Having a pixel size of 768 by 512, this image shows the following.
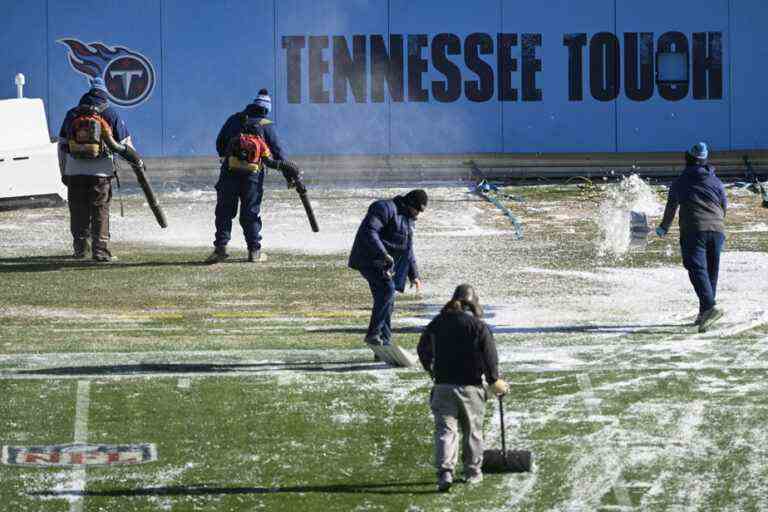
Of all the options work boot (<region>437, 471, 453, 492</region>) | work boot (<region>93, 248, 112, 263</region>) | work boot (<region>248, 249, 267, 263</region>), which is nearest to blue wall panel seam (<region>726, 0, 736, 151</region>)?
work boot (<region>248, 249, 267, 263</region>)

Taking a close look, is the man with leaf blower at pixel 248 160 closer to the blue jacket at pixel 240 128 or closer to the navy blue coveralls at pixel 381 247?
the blue jacket at pixel 240 128

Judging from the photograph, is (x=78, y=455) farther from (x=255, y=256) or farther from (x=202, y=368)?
(x=255, y=256)

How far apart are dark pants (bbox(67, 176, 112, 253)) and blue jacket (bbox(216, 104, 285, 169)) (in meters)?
1.53

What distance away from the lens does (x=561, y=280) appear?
787 inches

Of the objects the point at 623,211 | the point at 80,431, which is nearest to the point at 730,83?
the point at 623,211

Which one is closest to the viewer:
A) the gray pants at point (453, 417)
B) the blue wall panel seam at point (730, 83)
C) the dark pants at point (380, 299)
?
the gray pants at point (453, 417)

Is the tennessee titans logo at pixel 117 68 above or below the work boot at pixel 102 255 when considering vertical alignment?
above

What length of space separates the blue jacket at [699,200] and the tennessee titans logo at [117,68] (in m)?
11.9

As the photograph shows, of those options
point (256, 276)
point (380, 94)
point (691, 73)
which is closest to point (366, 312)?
point (256, 276)

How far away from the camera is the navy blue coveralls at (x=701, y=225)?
55.4 feet

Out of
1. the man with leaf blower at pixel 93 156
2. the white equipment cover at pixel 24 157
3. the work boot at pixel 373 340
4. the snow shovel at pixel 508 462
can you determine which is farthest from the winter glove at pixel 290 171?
the snow shovel at pixel 508 462

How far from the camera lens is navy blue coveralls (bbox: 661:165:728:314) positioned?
16.9 m

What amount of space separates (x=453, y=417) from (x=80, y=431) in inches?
127

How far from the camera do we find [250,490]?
38.4 ft
